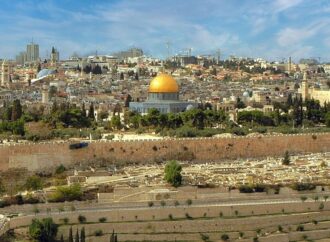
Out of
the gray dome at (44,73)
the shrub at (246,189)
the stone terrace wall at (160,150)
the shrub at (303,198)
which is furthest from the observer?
the gray dome at (44,73)

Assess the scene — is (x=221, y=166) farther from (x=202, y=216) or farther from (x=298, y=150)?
(x=202, y=216)

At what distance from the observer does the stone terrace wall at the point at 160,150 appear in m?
24.1

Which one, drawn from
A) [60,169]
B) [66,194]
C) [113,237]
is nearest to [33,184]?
[66,194]

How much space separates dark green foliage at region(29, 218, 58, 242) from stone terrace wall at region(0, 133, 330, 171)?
730 cm

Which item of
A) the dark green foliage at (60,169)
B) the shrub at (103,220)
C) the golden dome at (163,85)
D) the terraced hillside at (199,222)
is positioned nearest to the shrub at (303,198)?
the terraced hillside at (199,222)

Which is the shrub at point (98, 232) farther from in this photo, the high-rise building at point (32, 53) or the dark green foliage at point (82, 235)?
the high-rise building at point (32, 53)

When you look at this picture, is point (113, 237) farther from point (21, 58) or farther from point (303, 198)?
point (21, 58)

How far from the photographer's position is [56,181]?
22406 mm

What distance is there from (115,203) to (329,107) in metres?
20.6

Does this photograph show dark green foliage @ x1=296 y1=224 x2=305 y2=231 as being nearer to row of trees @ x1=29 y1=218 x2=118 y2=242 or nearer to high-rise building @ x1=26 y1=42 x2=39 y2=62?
row of trees @ x1=29 y1=218 x2=118 y2=242

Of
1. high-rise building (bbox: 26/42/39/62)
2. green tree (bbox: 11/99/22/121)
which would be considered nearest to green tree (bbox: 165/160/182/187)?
green tree (bbox: 11/99/22/121)

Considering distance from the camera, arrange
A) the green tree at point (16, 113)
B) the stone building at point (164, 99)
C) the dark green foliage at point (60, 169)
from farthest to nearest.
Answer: the stone building at point (164, 99), the green tree at point (16, 113), the dark green foliage at point (60, 169)

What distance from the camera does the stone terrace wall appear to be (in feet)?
79.1

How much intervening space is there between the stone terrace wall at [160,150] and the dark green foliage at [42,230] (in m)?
7.30
